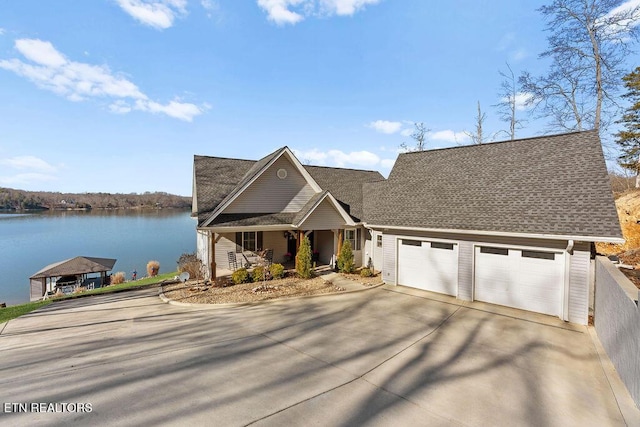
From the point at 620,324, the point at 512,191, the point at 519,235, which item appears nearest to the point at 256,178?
the point at 512,191

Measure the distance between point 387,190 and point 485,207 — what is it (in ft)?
16.7

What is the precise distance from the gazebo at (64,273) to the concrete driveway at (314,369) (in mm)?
12240

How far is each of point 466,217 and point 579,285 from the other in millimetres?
3612

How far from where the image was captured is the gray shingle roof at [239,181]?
47.3ft

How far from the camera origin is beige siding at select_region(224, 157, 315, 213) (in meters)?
14.3

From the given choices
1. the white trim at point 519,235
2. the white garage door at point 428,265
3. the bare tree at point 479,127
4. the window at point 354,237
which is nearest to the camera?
the white trim at point 519,235

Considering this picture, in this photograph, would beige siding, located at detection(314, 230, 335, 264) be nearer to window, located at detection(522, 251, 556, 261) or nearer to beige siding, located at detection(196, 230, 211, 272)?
beige siding, located at detection(196, 230, 211, 272)

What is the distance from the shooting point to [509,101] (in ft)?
79.5

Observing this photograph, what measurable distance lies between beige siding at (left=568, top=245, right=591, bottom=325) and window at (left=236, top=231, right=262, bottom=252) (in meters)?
13.6

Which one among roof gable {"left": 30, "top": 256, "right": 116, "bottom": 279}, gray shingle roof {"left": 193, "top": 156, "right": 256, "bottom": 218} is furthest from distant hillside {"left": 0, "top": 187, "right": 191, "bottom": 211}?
gray shingle roof {"left": 193, "top": 156, "right": 256, "bottom": 218}

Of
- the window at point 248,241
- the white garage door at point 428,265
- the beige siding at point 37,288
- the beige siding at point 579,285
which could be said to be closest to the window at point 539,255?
the beige siding at point 579,285

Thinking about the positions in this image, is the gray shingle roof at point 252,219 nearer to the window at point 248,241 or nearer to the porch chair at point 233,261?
the window at point 248,241

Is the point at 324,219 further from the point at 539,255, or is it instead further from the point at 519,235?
the point at 539,255

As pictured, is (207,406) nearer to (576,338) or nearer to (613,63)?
(576,338)
